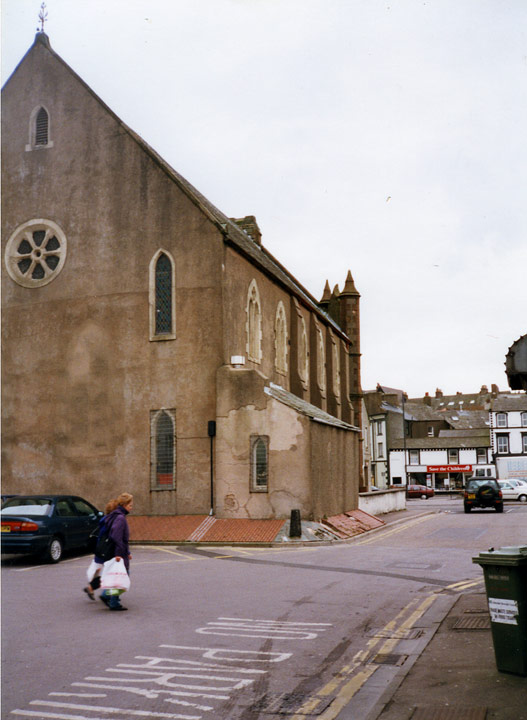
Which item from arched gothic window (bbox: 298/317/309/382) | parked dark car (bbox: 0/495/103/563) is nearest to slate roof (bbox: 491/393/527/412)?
arched gothic window (bbox: 298/317/309/382)

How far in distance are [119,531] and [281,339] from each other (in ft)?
67.7

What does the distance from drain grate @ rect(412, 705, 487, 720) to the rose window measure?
23.3 meters

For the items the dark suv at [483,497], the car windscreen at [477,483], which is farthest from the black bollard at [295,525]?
the car windscreen at [477,483]

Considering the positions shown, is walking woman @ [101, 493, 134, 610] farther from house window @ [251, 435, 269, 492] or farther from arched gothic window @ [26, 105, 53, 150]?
arched gothic window @ [26, 105, 53, 150]

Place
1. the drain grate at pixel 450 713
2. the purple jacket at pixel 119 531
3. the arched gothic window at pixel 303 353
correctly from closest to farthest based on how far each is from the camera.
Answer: the drain grate at pixel 450 713 → the purple jacket at pixel 119 531 → the arched gothic window at pixel 303 353

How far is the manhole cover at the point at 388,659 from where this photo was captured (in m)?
8.14

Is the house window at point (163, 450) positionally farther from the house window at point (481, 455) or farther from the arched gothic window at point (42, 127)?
the house window at point (481, 455)

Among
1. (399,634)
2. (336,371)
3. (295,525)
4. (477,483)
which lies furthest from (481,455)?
(399,634)

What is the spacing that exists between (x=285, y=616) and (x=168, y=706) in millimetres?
4387

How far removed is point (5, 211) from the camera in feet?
92.5

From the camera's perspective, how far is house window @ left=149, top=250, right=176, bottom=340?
25.7 meters

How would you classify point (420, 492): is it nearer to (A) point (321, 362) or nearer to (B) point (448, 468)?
(B) point (448, 468)

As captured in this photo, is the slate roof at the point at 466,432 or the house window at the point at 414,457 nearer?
the house window at the point at 414,457

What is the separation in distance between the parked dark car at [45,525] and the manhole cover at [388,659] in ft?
30.5
